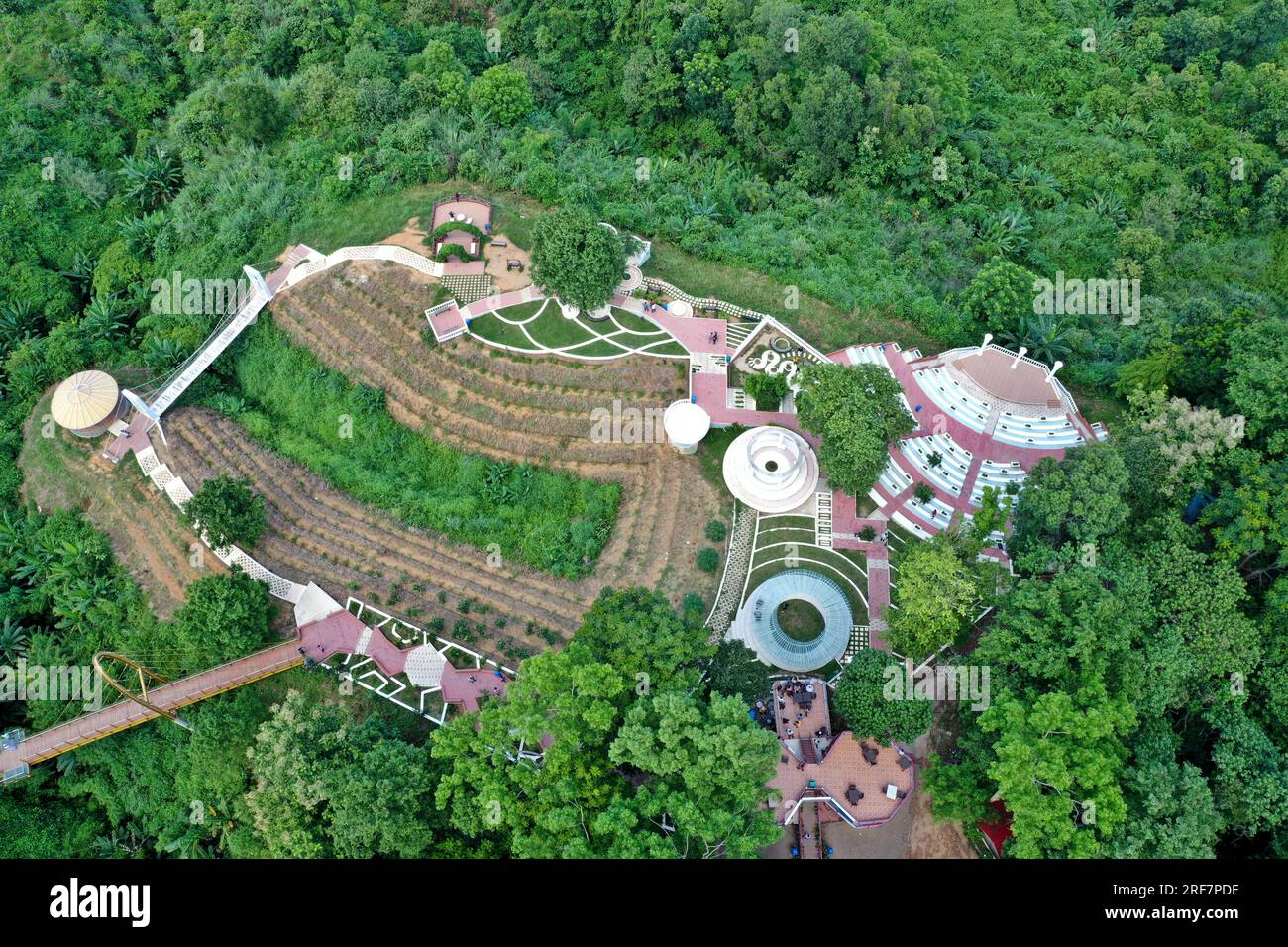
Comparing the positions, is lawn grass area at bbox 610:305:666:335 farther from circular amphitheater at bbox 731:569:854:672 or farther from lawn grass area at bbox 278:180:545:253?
circular amphitheater at bbox 731:569:854:672

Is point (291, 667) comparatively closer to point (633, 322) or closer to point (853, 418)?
point (633, 322)

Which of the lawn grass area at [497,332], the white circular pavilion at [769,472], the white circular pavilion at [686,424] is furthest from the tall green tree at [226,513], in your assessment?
the white circular pavilion at [769,472]

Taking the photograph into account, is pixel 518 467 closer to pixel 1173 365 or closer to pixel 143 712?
pixel 143 712

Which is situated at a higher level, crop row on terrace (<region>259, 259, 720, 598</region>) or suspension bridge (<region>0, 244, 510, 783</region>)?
crop row on terrace (<region>259, 259, 720, 598</region>)

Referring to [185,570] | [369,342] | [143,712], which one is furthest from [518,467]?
[143,712]

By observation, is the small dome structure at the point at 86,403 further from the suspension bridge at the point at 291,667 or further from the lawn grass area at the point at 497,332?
the lawn grass area at the point at 497,332

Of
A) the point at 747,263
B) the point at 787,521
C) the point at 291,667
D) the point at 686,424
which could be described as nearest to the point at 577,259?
the point at 686,424

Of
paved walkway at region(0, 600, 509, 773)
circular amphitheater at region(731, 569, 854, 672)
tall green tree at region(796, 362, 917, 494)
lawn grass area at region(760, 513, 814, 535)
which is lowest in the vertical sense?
paved walkway at region(0, 600, 509, 773)

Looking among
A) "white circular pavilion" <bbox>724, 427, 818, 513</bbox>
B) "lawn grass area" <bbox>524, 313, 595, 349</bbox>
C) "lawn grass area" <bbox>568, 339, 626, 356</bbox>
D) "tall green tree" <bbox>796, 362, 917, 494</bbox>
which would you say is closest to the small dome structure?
Result: "lawn grass area" <bbox>524, 313, 595, 349</bbox>

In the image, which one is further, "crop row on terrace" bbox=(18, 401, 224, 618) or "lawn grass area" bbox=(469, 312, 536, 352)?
"lawn grass area" bbox=(469, 312, 536, 352)
